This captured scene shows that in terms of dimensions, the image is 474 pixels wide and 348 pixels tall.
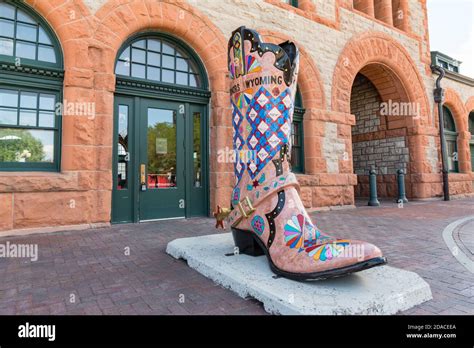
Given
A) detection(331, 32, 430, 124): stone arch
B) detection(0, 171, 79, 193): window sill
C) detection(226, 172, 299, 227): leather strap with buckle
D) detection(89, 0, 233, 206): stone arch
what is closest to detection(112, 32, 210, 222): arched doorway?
detection(89, 0, 233, 206): stone arch

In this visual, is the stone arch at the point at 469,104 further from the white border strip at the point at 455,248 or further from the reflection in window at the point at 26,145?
the reflection in window at the point at 26,145

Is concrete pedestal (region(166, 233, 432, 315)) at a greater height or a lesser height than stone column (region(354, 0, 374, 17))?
lesser

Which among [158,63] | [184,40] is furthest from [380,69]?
[158,63]

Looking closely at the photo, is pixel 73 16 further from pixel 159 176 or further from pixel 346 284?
pixel 346 284

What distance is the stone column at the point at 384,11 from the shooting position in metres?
9.59

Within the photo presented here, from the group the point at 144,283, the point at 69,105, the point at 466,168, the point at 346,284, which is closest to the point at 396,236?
the point at 346,284

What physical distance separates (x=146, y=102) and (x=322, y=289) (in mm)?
4768

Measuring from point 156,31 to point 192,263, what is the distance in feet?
15.5

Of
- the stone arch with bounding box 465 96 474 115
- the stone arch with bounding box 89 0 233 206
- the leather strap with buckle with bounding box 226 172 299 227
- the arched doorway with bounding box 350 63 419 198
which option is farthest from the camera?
the stone arch with bounding box 465 96 474 115

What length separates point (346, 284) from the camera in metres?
1.74

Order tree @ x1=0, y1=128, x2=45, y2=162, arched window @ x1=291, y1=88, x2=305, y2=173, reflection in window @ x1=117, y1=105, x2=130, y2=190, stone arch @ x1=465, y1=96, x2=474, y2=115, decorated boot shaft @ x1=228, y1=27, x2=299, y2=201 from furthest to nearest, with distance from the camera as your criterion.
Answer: stone arch @ x1=465, y1=96, x2=474, y2=115
arched window @ x1=291, y1=88, x2=305, y2=173
reflection in window @ x1=117, y1=105, x2=130, y2=190
tree @ x1=0, y1=128, x2=45, y2=162
decorated boot shaft @ x1=228, y1=27, x2=299, y2=201

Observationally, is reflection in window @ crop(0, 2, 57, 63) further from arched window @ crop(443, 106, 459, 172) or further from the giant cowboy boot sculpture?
arched window @ crop(443, 106, 459, 172)

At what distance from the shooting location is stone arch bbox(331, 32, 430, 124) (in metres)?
7.88

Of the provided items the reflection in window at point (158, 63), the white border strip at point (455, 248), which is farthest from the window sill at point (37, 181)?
the white border strip at point (455, 248)
